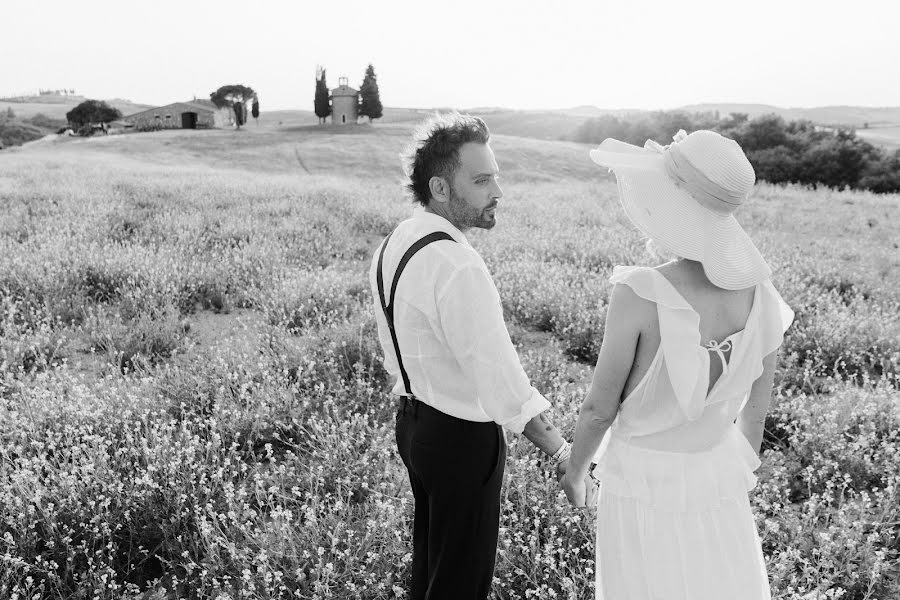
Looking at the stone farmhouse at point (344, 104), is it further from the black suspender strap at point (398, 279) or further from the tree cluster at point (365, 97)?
the black suspender strap at point (398, 279)

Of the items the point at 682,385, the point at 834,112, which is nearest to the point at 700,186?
the point at 682,385

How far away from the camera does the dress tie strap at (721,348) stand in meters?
2.08

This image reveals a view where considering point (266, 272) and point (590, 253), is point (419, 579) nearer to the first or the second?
point (266, 272)

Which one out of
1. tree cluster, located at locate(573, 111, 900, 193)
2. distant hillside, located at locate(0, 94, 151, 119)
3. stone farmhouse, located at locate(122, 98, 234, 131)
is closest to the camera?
tree cluster, located at locate(573, 111, 900, 193)

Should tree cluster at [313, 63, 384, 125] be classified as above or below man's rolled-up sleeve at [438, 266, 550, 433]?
above

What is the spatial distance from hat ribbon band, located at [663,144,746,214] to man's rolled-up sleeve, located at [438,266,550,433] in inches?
30.5

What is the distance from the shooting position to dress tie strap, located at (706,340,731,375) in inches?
82.0

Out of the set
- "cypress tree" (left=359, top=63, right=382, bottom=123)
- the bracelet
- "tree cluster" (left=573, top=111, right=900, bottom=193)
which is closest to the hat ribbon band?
the bracelet

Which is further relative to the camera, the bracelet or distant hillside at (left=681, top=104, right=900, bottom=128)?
→ distant hillside at (left=681, top=104, right=900, bottom=128)

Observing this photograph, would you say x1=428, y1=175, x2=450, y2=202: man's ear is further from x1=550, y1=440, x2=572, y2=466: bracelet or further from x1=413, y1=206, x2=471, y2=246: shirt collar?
x1=550, y1=440, x2=572, y2=466: bracelet

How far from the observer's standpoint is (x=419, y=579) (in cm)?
293

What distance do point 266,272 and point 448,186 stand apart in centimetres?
629

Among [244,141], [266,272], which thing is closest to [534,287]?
[266,272]

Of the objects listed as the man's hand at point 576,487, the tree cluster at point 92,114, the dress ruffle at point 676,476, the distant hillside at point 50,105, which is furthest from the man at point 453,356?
the distant hillside at point 50,105
